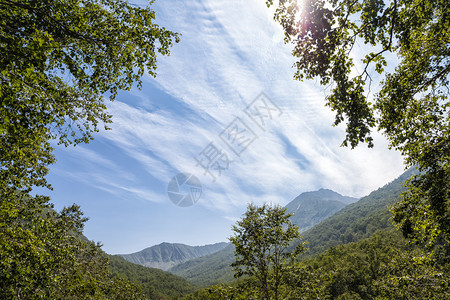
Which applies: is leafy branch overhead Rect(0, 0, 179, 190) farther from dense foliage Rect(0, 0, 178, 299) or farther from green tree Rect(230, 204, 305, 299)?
green tree Rect(230, 204, 305, 299)

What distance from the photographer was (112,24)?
289 inches

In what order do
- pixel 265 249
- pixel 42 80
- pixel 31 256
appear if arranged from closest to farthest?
pixel 42 80 → pixel 31 256 → pixel 265 249

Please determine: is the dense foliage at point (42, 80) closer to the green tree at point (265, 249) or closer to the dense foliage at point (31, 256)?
the dense foliage at point (31, 256)

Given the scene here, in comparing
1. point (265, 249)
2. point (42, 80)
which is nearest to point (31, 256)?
point (42, 80)

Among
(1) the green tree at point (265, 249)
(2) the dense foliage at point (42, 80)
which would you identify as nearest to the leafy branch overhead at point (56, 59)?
(2) the dense foliage at point (42, 80)

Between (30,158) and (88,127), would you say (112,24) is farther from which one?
(30,158)

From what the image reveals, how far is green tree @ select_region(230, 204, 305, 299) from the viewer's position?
12.9m

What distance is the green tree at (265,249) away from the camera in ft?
42.3

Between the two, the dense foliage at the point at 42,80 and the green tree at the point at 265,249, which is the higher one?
the dense foliage at the point at 42,80

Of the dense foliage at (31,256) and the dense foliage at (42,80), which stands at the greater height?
the dense foliage at (42,80)

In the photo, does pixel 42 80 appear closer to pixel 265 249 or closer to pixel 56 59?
pixel 56 59

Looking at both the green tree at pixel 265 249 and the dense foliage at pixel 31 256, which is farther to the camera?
the green tree at pixel 265 249

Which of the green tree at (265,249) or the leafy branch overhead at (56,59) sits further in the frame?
the green tree at (265,249)

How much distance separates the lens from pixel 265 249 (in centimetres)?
1315
